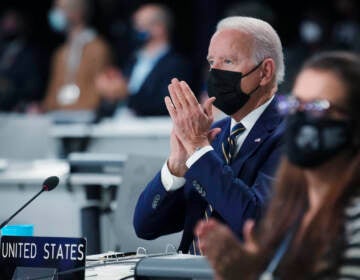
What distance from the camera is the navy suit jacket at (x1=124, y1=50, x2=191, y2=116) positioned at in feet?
31.3

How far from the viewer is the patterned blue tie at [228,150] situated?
441 centimetres

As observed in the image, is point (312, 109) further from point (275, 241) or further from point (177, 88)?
point (177, 88)

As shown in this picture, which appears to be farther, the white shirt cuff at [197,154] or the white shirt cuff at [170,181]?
the white shirt cuff at [170,181]

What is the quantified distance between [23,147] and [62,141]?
0.33 metres

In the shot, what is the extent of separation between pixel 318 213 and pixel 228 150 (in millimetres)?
1641

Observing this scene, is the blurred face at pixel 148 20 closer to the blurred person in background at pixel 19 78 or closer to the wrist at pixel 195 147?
the blurred person in background at pixel 19 78

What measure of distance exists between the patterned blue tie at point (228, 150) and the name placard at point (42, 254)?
2.63ft

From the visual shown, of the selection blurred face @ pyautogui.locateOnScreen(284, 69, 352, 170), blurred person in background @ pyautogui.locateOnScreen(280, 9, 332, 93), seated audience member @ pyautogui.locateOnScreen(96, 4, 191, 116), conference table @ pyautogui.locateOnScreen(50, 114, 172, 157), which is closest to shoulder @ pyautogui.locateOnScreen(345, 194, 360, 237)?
blurred face @ pyautogui.locateOnScreen(284, 69, 352, 170)

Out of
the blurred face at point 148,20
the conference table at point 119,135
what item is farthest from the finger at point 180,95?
the blurred face at point 148,20

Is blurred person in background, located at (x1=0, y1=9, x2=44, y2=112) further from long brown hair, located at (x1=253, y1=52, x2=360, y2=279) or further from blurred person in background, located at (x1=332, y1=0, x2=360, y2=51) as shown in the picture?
long brown hair, located at (x1=253, y1=52, x2=360, y2=279)

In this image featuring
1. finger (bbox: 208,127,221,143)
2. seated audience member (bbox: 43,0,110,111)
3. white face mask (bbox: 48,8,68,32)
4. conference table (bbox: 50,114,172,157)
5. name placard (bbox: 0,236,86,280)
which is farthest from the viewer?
white face mask (bbox: 48,8,68,32)

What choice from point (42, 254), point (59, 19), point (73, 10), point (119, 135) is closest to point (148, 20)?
point (73, 10)

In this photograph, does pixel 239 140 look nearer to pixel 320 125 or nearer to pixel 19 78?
pixel 320 125

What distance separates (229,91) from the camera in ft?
14.7
